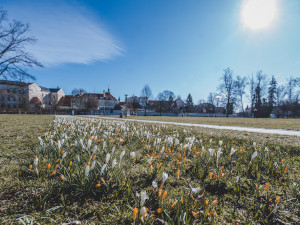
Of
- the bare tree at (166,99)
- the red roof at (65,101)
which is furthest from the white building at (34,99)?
the bare tree at (166,99)

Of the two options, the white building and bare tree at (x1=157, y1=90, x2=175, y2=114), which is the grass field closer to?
the white building

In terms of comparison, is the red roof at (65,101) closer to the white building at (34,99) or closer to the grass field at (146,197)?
the white building at (34,99)

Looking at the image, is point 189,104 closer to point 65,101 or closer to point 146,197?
point 65,101

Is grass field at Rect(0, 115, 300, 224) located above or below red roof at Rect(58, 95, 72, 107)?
below

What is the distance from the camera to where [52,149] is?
3.09 meters

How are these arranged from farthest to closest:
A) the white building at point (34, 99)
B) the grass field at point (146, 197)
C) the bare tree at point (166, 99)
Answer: the bare tree at point (166, 99)
the white building at point (34, 99)
the grass field at point (146, 197)

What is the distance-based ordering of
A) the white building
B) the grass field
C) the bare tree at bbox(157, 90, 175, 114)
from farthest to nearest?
the bare tree at bbox(157, 90, 175, 114)
the white building
the grass field

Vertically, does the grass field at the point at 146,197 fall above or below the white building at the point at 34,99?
below

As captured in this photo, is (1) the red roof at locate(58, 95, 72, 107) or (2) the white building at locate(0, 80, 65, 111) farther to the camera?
(1) the red roof at locate(58, 95, 72, 107)

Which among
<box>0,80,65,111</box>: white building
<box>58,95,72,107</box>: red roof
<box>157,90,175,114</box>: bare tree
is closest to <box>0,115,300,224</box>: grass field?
<box>0,80,65,111</box>: white building

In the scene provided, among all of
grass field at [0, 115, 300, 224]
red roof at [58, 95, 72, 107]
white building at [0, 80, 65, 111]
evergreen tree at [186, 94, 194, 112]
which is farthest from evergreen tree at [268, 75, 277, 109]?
red roof at [58, 95, 72, 107]

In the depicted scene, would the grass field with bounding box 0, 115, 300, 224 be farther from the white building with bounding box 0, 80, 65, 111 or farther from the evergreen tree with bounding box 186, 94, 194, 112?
the evergreen tree with bounding box 186, 94, 194, 112

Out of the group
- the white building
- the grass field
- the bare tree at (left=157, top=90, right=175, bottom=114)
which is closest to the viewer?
the grass field

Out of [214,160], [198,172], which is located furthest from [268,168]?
[198,172]
